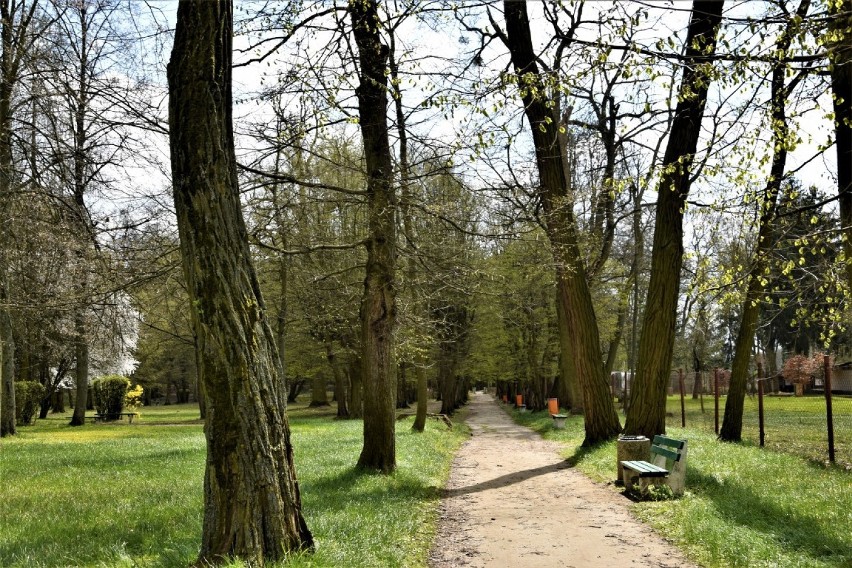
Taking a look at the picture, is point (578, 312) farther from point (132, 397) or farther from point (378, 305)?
point (132, 397)

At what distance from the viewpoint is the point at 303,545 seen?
597 centimetres

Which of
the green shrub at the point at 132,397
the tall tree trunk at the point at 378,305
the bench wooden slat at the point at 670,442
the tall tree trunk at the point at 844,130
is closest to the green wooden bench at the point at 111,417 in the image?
the green shrub at the point at 132,397

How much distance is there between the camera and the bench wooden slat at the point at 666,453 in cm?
971

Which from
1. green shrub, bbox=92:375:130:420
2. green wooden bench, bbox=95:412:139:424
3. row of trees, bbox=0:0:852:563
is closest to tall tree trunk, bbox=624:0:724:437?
row of trees, bbox=0:0:852:563

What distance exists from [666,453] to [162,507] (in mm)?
6660

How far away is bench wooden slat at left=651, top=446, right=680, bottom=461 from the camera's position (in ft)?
31.8

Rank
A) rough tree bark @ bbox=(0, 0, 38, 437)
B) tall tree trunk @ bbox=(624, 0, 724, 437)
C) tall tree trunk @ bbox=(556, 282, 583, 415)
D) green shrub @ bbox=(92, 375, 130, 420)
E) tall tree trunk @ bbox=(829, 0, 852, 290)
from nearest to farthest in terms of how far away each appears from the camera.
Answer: tall tree trunk @ bbox=(829, 0, 852, 290)
rough tree bark @ bbox=(0, 0, 38, 437)
tall tree trunk @ bbox=(624, 0, 724, 437)
tall tree trunk @ bbox=(556, 282, 583, 415)
green shrub @ bbox=(92, 375, 130, 420)

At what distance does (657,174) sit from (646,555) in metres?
4.02

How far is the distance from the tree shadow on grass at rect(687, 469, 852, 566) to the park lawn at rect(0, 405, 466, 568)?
3454 mm

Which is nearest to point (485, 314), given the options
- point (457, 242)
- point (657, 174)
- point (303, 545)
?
point (457, 242)

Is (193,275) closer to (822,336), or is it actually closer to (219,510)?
(219,510)

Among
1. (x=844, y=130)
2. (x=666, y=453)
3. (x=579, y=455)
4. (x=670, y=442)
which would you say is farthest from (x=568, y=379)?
(x=844, y=130)

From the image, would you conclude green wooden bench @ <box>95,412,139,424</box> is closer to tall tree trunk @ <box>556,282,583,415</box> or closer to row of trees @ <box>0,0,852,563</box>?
row of trees @ <box>0,0,852,563</box>

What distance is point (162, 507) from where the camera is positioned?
336 inches
